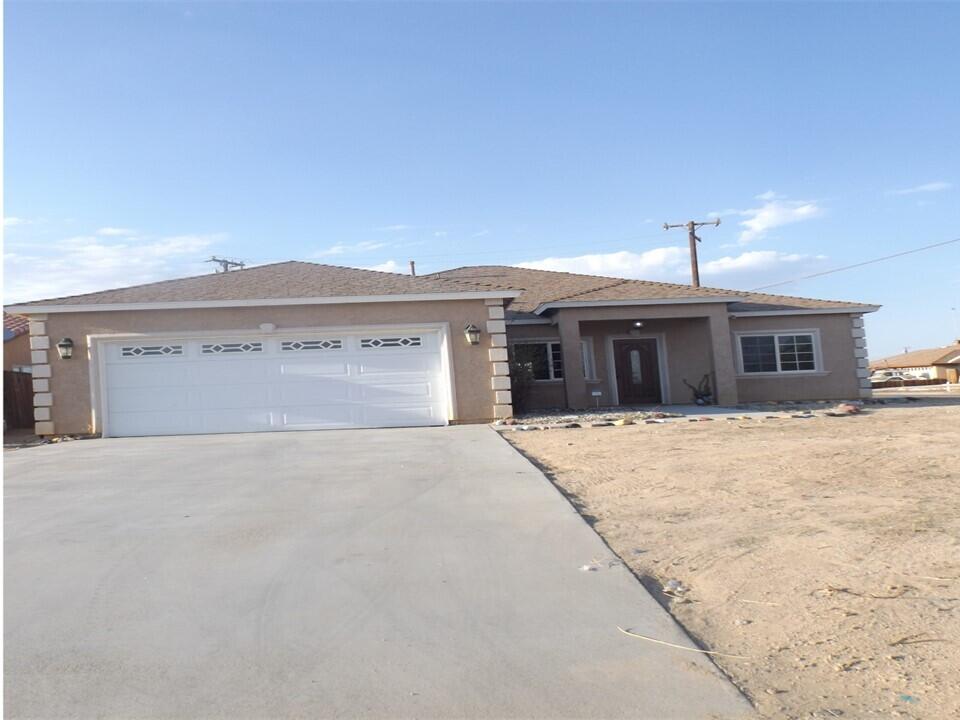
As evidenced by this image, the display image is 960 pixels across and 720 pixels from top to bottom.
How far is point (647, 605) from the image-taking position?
14.4 feet

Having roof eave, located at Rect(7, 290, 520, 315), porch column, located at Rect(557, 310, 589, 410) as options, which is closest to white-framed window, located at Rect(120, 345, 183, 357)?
roof eave, located at Rect(7, 290, 520, 315)

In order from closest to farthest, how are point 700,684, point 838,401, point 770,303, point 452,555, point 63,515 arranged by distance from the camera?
point 700,684 < point 452,555 < point 63,515 < point 838,401 < point 770,303

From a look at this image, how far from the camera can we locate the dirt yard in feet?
11.4

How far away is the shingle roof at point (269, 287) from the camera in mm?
14789

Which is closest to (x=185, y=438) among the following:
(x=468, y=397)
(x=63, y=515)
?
(x=468, y=397)

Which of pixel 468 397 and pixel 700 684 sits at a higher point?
pixel 468 397

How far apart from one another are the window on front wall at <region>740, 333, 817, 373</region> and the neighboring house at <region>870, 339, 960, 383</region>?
2613cm

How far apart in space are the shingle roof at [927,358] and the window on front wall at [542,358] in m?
33.2

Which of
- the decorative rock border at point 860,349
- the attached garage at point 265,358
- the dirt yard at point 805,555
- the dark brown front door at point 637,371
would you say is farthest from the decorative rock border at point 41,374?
the decorative rock border at point 860,349

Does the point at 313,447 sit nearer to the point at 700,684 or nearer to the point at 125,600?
the point at 125,600

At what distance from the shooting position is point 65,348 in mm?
14328

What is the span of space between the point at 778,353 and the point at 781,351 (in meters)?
0.09

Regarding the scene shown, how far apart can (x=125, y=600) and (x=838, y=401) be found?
61.0ft

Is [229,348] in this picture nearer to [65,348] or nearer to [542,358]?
[65,348]
